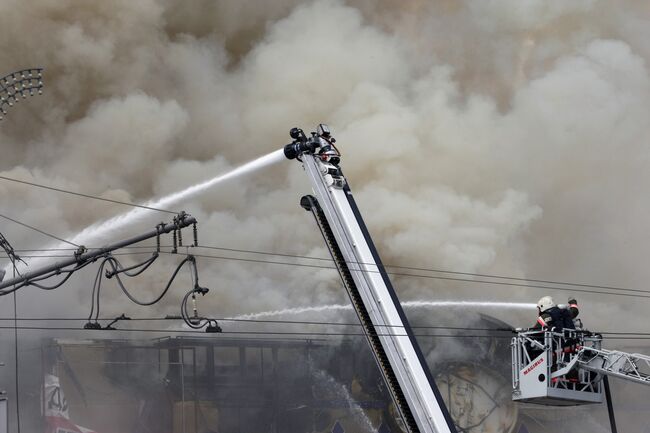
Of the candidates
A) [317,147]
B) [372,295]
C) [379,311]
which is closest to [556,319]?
[379,311]

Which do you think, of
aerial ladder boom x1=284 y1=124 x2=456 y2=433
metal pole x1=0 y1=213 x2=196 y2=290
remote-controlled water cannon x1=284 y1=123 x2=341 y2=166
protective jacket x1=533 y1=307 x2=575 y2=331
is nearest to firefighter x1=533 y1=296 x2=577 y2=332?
protective jacket x1=533 y1=307 x2=575 y2=331

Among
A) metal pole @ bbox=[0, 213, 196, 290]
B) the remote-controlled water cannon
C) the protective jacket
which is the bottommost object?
the protective jacket

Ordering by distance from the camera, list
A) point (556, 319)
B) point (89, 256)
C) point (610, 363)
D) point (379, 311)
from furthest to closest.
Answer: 1. point (379, 311)
2. point (556, 319)
3. point (610, 363)
4. point (89, 256)

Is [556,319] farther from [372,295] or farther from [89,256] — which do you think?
[89,256]

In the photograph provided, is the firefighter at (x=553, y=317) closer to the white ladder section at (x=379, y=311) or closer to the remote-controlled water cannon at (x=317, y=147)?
the white ladder section at (x=379, y=311)

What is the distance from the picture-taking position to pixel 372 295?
2517 centimetres

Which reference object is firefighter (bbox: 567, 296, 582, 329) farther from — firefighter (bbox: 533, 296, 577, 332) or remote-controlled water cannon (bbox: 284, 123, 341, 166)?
remote-controlled water cannon (bbox: 284, 123, 341, 166)

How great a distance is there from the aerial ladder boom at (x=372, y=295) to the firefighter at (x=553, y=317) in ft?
10.7

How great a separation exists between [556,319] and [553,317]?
9cm

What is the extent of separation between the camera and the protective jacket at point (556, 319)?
962 inches

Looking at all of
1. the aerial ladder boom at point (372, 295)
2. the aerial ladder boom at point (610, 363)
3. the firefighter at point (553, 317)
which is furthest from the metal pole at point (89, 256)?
the aerial ladder boom at point (610, 363)

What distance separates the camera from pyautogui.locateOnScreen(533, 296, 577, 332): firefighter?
24.5 meters

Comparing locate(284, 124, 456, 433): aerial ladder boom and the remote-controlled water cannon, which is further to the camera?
the remote-controlled water cannon

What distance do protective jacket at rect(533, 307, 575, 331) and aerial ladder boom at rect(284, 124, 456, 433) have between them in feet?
10.7
